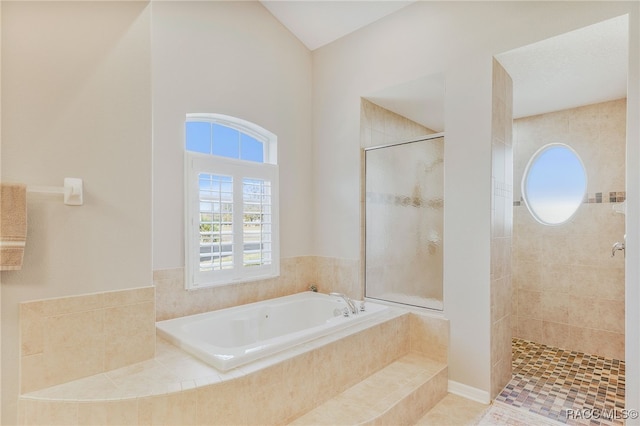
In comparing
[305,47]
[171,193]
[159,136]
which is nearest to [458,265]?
[171,193]

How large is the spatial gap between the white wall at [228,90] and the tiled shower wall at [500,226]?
181 centimetres

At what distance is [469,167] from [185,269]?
2.33 meters

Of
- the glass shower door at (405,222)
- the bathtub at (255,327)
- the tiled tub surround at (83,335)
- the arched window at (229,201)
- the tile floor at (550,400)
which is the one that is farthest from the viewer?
the glass shower door at (405,222)

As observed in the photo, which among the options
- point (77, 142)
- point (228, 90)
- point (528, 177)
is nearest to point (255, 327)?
point (77, 142)

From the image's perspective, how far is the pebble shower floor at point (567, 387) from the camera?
90.2 inches

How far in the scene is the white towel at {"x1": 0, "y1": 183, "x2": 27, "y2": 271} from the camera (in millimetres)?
1493

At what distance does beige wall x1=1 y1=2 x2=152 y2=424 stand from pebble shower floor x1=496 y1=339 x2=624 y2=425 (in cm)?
278

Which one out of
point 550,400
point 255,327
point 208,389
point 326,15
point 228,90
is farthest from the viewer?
point 326,15

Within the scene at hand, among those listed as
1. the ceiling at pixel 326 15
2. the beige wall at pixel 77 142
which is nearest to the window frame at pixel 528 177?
the ceiling at pixel 326 15

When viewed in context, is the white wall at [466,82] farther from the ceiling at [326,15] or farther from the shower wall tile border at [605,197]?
the shower wall tile border at [605,197]

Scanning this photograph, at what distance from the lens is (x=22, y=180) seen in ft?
5.32

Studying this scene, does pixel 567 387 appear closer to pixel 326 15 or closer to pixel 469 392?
pixel 469 392

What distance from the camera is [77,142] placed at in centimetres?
177

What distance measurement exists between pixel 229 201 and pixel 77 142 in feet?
4.09
